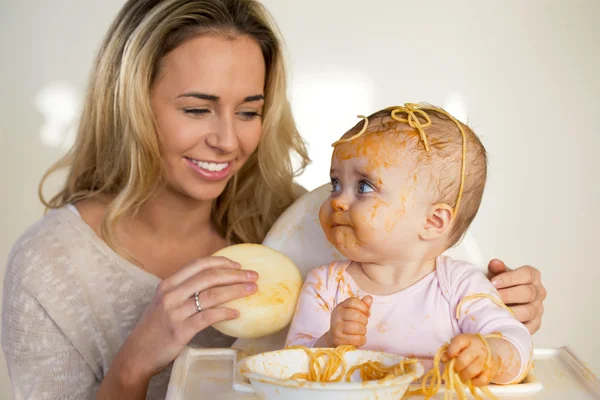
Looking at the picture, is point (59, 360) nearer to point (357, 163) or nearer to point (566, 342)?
point (357, 163)

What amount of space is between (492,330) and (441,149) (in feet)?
1.00

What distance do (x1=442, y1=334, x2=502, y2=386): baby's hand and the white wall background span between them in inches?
91.7

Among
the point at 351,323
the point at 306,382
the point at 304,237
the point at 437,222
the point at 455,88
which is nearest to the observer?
the point at 306,382

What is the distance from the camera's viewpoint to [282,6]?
3.38 meters

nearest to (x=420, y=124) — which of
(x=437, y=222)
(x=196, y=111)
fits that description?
(x=437, y=222)

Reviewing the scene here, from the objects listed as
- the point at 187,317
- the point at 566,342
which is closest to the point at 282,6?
the point at 566,342

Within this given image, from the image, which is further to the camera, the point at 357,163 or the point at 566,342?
the point at 566,342

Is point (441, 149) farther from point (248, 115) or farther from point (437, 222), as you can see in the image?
point (248, 115)

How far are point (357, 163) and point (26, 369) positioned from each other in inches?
36.4

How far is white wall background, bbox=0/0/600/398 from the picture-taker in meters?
3.39

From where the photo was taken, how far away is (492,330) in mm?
1315

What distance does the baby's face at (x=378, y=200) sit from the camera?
1.37 meters

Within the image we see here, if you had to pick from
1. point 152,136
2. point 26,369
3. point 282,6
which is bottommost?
point 26,369

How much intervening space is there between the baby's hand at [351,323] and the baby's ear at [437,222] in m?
0.17
